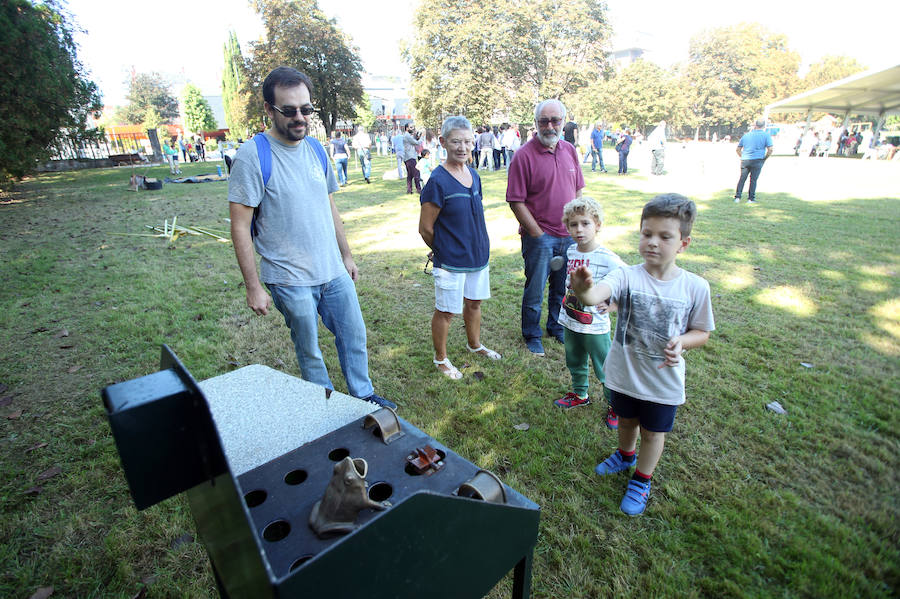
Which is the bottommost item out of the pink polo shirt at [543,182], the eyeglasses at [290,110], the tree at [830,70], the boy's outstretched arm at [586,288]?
the boy's outstretched arm at [586,288]

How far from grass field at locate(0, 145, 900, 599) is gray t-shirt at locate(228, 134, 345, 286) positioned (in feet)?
4.53

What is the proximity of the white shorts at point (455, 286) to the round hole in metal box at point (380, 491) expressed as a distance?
7.41 ft

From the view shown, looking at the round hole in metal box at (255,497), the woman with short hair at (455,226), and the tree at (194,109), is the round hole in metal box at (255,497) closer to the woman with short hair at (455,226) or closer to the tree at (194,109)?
the woman with short hair at (455,226)

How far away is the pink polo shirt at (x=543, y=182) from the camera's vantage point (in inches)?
149

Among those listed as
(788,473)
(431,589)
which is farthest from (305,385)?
(788,473)

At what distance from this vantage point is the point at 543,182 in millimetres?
3779

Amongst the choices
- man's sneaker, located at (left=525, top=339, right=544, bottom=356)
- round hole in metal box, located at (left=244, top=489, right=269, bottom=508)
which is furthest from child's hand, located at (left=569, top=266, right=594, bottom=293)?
man's sneaker, located at (left=525, top=339, right=544, bottom=356)

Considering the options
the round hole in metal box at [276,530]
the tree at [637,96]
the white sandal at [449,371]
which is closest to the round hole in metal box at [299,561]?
the round hole in metal box at [276,530]

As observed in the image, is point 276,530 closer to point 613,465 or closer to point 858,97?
point 613,465

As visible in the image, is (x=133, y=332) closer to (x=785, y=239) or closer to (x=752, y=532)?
(x=752, y=532)

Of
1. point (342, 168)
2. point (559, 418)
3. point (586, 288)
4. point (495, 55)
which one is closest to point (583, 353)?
point (559, 418)

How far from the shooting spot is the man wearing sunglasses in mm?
2365

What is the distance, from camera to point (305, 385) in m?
1.76

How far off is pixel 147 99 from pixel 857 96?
312 ft
